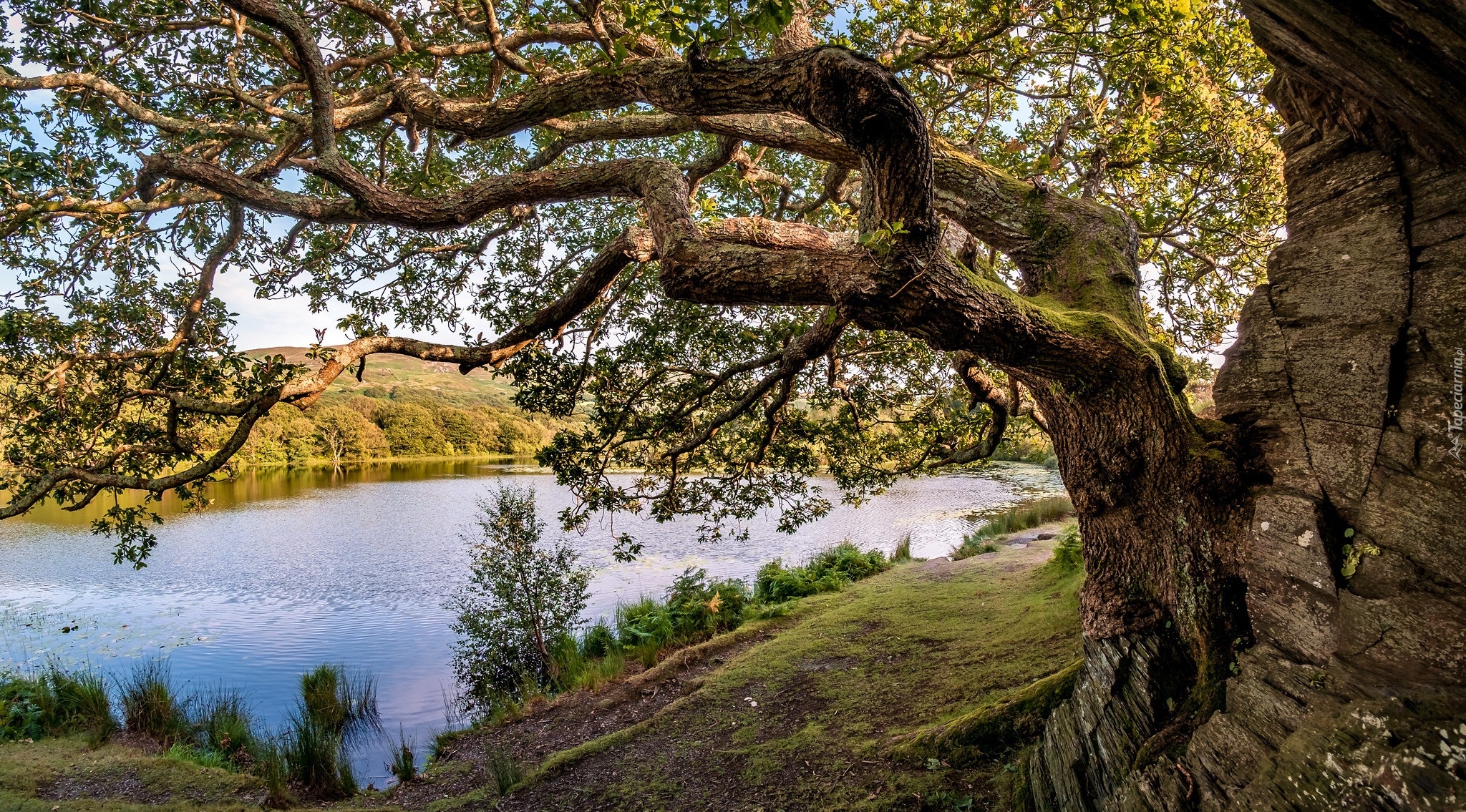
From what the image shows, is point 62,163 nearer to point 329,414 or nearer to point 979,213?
point 979,213

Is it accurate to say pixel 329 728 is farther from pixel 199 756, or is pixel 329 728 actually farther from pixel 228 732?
pixel 199 756

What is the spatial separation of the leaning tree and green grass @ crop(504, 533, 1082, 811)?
3.25 ft

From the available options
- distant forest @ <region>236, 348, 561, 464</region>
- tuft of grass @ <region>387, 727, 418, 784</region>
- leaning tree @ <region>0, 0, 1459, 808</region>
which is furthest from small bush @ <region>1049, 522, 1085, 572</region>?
distant forest @ <region>236, 348, 561, 464</region>

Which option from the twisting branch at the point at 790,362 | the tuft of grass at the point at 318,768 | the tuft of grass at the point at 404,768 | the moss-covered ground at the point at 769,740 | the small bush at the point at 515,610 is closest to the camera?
the twisting branch at the point at 790,362

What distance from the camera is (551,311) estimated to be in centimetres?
415

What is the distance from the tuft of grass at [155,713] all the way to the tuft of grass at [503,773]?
4700mm

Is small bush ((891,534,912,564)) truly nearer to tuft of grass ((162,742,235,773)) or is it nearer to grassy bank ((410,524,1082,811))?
grassy bank ((410,524,1082,811))

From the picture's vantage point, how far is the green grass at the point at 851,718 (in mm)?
4219

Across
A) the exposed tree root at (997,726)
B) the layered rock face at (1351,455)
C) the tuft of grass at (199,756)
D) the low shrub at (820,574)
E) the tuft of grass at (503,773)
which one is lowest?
the tuft of grass at (199,756)

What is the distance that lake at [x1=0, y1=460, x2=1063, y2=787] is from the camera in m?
10.4

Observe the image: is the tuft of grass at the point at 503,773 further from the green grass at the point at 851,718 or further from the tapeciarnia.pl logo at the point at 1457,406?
the tapeciarnia.pl logo at the point at 1457,406

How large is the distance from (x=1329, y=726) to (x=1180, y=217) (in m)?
4.15

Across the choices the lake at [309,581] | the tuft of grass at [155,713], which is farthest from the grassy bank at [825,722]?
the tuft of grass at [155,713]

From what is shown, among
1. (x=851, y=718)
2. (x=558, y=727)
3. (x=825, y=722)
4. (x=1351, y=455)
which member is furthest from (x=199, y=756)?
(x=1351, y=455)
